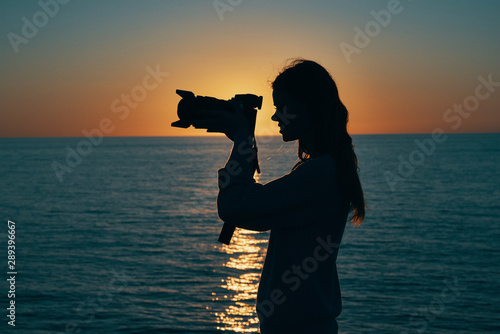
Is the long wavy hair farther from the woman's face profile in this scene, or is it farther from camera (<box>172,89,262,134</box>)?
camera (<box>172,89,262,134</box>)

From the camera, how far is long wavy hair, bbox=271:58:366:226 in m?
1.82

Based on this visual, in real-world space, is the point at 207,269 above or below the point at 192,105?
below

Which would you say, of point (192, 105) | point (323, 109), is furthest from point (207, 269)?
point (323, 109)

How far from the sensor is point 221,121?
189 centimetres

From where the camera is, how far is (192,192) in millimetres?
60781

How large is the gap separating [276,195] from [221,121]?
42cm

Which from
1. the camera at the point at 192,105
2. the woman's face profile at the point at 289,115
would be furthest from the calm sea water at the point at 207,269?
the camera at the point at 192,105

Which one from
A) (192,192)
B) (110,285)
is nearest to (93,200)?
(192,192)

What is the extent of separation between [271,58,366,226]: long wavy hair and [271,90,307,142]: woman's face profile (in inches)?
0.8

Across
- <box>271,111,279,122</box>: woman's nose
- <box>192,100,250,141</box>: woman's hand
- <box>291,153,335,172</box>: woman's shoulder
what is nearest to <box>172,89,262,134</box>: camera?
<box>192,100,250,141</box>: woman's hand

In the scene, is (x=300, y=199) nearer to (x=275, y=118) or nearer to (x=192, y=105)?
(x=275, y=118)

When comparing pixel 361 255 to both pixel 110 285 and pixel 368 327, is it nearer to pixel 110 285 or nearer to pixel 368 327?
pixel 368 327

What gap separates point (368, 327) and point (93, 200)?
41.0m

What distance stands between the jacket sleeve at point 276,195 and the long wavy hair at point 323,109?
0.10m
